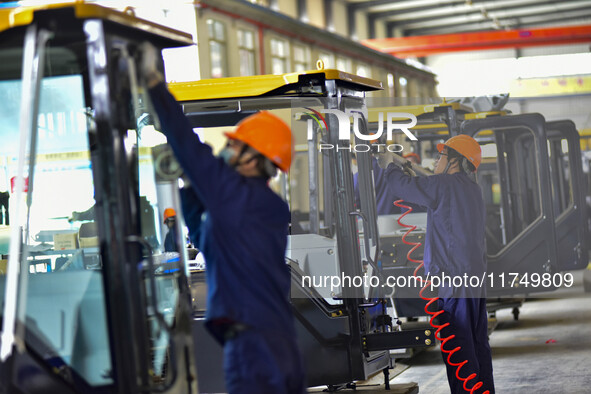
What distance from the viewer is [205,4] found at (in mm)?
17094

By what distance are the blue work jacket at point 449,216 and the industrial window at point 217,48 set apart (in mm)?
11669

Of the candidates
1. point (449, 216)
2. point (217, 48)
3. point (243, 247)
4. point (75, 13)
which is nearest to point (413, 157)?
point (449, 216)

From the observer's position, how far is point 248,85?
243 inches

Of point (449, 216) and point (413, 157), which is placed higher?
point (413, 157)

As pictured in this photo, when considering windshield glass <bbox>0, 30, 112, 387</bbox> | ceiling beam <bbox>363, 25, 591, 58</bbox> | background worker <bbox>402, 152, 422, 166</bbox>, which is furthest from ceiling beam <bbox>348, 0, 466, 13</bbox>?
windshield glass <bbox>0, 30, 112, 387</bbox>

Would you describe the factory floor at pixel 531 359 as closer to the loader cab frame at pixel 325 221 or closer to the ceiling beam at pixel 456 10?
the loader cab frame at pixel 325 221

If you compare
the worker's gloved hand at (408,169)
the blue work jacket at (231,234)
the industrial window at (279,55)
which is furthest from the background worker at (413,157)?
the industrial window at (279,55)

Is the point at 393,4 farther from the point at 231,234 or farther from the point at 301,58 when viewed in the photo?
the point at 231,234

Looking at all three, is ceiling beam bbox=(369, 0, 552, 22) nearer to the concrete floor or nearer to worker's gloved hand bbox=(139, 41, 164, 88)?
the concrete floor

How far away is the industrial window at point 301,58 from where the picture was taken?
2250 centimetres

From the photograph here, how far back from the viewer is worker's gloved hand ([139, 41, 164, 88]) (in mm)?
3580

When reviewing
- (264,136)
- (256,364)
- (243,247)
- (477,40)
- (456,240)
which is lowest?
(256,364)

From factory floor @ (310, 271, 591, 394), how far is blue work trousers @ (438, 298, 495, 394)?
1.56ft

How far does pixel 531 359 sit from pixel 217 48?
1072 cm
